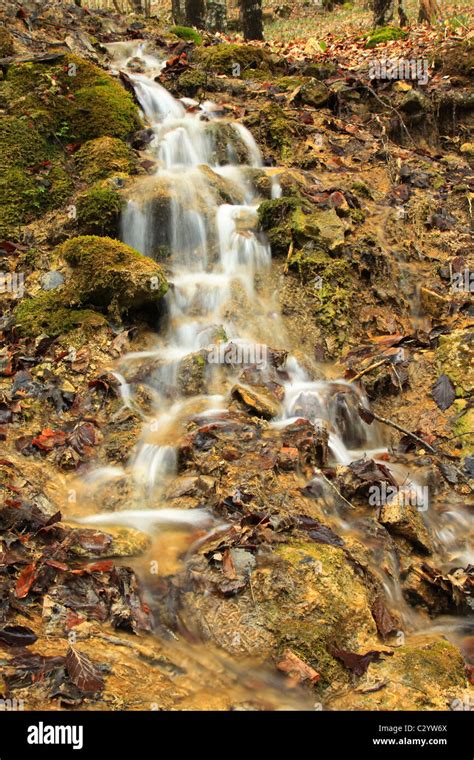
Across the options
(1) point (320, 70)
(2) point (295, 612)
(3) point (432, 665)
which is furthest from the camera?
(1) point (320, 70)

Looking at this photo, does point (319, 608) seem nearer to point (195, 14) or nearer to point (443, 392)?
point (443, 392)

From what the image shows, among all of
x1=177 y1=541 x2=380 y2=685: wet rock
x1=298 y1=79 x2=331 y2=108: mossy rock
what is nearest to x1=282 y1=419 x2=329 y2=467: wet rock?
x1=177 y1=541 x2=380 y2=685: wet rock

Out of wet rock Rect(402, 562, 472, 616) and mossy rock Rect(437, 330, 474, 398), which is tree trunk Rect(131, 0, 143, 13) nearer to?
mossy rock Rect(437, 330, 474, 398)

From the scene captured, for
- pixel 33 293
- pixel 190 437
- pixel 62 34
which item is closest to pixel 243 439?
pixel 190 437

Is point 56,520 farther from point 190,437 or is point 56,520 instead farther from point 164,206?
point 164,206

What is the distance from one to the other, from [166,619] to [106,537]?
0.92m

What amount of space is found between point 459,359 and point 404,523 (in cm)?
302

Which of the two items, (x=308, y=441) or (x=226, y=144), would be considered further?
(x=226, y=144)

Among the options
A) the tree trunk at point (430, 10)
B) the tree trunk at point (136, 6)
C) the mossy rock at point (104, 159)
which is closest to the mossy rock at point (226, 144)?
the mossy rock at point (104, 159)

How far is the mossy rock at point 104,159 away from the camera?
30.8 feet

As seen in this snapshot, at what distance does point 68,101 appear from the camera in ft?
32.8

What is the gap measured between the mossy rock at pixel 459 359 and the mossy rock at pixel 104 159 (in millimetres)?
5528

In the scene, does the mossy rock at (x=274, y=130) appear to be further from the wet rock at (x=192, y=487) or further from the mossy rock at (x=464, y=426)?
the wet rock at (x=192, y=487)

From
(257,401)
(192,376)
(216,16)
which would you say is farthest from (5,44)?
(216,16)
